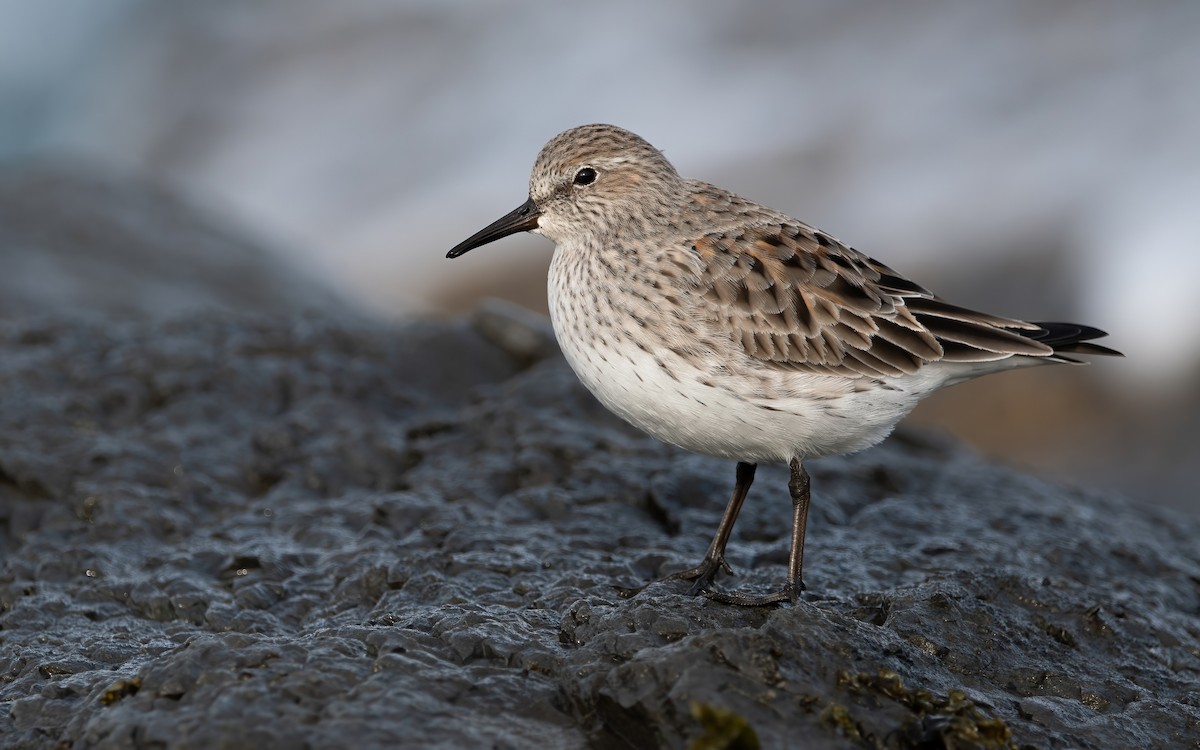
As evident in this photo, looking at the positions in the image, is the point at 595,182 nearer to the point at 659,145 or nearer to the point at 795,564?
the point at 795,564

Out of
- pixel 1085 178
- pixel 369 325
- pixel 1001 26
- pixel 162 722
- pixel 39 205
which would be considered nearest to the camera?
pixel 162 722

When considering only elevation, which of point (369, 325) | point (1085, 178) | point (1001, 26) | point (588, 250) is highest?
point (1001, 26)

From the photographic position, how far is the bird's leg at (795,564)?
187 inches

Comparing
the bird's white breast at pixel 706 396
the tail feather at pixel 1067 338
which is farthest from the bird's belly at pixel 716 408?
the tail feather at pixel 1067 338

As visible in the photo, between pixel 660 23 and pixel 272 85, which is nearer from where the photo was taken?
pixel 660 23

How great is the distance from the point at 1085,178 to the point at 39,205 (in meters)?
12.5

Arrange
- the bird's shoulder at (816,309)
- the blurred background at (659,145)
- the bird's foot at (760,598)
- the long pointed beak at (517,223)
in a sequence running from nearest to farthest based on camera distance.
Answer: the bird's foot at (760,598), the bird's shoulder at (816,309), the long pointed beak at (517,223), the blurred background at (659,145)

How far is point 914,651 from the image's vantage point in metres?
4.40

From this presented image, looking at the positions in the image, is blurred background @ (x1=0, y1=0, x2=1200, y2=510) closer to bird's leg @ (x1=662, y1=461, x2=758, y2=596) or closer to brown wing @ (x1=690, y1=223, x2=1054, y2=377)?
brown wing @ (x1=690, y1=223, x2=1054, y2=377)

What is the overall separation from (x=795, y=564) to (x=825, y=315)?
1059mm

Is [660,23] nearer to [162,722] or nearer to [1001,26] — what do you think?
[1001,26]

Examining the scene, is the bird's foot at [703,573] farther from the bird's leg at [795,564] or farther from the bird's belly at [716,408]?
the bird's belly at [716,408]

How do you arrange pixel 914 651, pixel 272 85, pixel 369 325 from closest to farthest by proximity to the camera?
pixel 914 651 < pixel 369 325 < pixel 272 85

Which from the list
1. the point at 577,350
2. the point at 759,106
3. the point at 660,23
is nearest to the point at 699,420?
the point at 577,350
